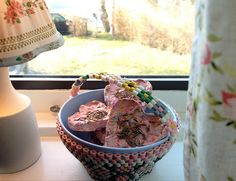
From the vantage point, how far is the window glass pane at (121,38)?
88cm

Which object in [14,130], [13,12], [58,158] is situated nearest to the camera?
[13,12]

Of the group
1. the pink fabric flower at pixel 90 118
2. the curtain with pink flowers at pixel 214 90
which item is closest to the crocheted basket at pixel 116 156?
the pink fabric flower at pixel 90 118

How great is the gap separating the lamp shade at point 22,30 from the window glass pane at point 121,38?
0.92ft

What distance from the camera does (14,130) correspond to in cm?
69

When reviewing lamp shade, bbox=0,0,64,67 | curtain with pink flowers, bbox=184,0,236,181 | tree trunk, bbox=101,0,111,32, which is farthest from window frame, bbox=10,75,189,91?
curtain with pink flowers, bbox=184,0,236,181

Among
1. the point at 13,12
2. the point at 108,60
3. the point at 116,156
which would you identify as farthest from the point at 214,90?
the point at 108,60

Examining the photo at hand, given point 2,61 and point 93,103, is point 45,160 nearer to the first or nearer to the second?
point 93,103

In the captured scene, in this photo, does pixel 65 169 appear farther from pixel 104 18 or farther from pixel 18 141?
pixel 104 18

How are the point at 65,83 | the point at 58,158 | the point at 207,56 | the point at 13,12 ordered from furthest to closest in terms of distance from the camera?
the point at 65,83
the point at 58,158
the point at 13,12
the point at 207,56


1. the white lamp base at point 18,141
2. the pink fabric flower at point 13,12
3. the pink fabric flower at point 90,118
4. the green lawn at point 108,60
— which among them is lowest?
the white lamp base at point 18,141

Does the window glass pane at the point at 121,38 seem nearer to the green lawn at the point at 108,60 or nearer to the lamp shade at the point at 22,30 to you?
the green lawn at the point at 108,60

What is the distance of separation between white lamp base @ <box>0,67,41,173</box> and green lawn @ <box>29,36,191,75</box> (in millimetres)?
255

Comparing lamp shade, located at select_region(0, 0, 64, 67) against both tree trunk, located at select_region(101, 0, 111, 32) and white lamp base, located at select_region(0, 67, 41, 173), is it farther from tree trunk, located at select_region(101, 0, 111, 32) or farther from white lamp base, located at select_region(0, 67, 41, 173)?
tree trunk, located at select_region(101, 0, 111, 32)

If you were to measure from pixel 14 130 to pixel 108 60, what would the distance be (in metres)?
0.38
